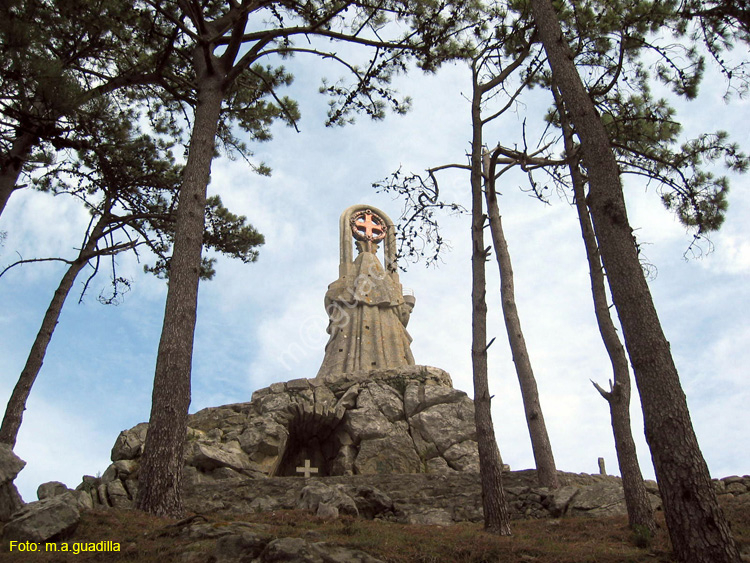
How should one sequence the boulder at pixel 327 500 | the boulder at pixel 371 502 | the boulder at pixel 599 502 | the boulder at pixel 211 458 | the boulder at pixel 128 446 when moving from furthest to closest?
1. the boulder at pixel 211 458
2. the boulder at pixel 128 446
3. the boulder at pixel 599 502
4. the boulder at pixel 371 502
5. the boulder at pixel 327 500

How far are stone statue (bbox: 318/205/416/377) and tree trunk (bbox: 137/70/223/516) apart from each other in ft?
28.4

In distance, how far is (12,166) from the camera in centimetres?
931

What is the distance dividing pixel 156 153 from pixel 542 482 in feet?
29.0

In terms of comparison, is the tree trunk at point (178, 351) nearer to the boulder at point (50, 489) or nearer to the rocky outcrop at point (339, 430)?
the boulder at point (50, 489)

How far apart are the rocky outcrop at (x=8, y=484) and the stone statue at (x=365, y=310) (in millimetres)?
10681

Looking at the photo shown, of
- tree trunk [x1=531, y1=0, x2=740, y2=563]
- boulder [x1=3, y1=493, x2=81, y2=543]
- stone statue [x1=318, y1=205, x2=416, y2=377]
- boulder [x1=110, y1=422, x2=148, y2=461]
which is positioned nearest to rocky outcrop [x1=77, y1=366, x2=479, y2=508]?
boulder [x1=110, y1=422, x2=148, y2=461]

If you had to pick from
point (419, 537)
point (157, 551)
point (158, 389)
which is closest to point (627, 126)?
point (419, 537)

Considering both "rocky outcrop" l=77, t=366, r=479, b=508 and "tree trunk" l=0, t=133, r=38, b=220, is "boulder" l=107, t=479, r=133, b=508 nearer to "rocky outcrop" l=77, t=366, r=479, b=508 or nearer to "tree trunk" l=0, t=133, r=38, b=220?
"rocky outcrop" l=77, t=366, r=479, b=508

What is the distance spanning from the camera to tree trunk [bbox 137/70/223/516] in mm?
7059

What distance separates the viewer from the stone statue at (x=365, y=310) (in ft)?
58.0

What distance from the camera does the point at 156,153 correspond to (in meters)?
12.2

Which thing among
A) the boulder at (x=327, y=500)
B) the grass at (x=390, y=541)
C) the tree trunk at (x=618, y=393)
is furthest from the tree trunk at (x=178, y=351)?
the tree trunk at (x=618, y=393)

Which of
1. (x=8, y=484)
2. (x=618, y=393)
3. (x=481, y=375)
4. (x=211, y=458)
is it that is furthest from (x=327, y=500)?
(x=211, y=458)

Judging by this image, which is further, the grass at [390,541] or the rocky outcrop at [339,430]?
the rocky outcrop at [339,430]
